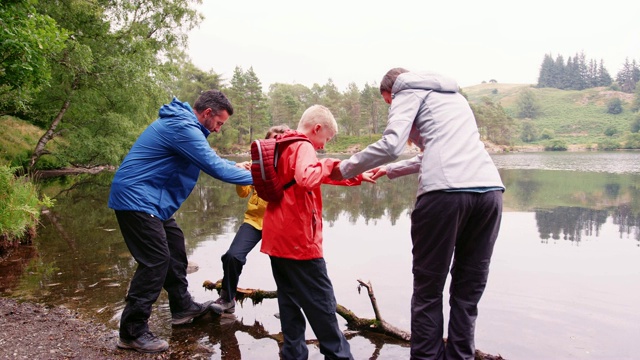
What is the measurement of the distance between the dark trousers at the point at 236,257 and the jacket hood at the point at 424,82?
2.68 m

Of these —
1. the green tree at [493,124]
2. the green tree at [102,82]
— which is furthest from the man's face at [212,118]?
the green tree at [493,124]

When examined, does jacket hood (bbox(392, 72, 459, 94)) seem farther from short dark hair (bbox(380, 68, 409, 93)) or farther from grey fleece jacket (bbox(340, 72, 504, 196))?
short dark hair (bbox(380, 68, 409, 93))

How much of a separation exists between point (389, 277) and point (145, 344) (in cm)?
429

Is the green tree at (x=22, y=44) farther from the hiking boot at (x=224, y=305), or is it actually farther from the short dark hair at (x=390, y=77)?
the short dark hair at (x=390, y=77)

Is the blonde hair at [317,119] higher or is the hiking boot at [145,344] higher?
the blonde hair at [317,119]

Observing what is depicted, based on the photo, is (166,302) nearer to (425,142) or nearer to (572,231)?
(425,142)

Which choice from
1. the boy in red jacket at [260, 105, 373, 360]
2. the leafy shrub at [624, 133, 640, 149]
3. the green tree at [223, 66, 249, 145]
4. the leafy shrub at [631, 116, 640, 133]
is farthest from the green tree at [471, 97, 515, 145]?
the boy in red jacket at [260, 105, 373, 360]

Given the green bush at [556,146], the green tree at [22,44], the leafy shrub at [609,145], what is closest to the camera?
the green tree at [22,44]

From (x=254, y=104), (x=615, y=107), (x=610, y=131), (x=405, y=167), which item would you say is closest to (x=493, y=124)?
(x=610, y=131)

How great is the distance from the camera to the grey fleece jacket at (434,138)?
10.7ft

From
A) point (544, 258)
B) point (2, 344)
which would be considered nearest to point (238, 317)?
point (2, 344)

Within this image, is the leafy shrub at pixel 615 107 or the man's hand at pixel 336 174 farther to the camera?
the leafy shrub at pixel 615 107

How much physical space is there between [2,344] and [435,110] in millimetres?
4351

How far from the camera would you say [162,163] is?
4324 mm
